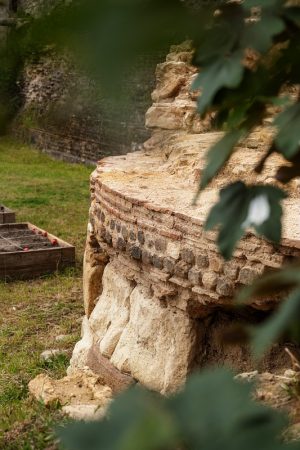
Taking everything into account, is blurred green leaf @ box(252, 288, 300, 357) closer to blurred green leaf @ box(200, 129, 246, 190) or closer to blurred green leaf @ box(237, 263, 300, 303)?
blurred green leaf @ box(237, 263, 300, 303)

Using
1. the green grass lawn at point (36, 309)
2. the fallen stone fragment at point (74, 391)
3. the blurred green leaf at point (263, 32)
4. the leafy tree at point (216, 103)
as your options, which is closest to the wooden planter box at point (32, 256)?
the green grass lawn at point (36, 309)

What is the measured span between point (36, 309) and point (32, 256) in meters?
1.16

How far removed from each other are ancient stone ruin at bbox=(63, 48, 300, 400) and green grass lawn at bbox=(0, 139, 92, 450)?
0.43 m

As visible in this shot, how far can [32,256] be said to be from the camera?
766 cm

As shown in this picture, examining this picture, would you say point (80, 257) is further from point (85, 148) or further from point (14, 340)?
point (85, 148)

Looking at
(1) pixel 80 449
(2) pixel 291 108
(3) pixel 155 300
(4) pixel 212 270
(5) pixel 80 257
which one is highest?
(2) pixel 291 108

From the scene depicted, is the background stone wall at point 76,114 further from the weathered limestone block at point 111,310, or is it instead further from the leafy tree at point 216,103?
the weathered limestone block at point 111,310

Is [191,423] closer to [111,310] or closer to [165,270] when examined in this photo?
[165,270]

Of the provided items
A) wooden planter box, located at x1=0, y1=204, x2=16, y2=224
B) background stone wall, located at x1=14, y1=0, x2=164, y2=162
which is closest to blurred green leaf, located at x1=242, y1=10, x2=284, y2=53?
background stone wall, located at x1=14, y1=0, x2=164, y2=162

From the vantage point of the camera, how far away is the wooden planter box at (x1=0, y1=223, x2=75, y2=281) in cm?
758

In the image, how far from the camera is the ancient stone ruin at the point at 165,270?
3.49m

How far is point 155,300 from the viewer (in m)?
4.11

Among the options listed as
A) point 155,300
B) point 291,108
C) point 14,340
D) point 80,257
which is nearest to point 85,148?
point 80,257

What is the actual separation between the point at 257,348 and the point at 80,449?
152mm
